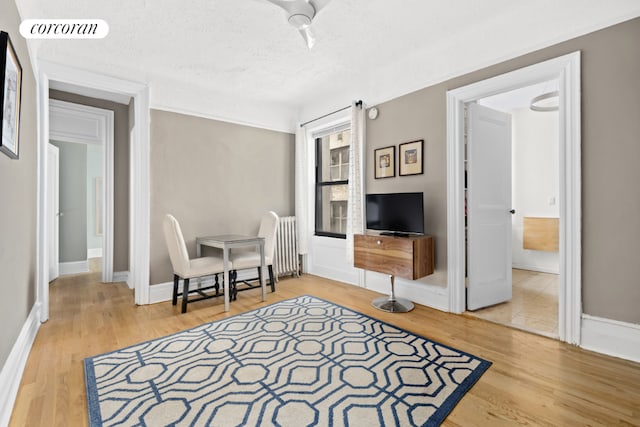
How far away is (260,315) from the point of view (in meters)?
3.06

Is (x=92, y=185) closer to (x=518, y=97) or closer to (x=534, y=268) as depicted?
(x=518, y=97)

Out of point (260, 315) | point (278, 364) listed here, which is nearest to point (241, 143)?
point (260, 315)

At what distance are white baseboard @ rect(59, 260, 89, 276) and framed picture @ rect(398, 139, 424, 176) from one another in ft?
17.2

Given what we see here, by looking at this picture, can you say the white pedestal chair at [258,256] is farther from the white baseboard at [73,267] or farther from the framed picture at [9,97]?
the white baseboard at [73,267]

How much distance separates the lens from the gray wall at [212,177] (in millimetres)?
3646

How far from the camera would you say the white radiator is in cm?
450

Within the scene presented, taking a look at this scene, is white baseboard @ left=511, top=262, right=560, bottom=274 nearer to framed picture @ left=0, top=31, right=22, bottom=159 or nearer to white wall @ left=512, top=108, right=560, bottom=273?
white wall @ left=512, top=108, right=560, bottom=273

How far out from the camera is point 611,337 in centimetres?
217

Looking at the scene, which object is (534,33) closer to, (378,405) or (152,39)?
(378,405)

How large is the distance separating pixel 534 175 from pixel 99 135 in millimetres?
6659

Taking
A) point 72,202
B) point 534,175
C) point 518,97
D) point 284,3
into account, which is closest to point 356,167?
point 284,3

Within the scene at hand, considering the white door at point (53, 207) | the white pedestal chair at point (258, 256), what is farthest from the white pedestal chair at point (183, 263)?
the white door at point (53, 207)

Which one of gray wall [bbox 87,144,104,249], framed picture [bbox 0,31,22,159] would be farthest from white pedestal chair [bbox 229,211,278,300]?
gray wall [bbox 87,144,104,249]

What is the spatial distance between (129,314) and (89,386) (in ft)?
4.62
